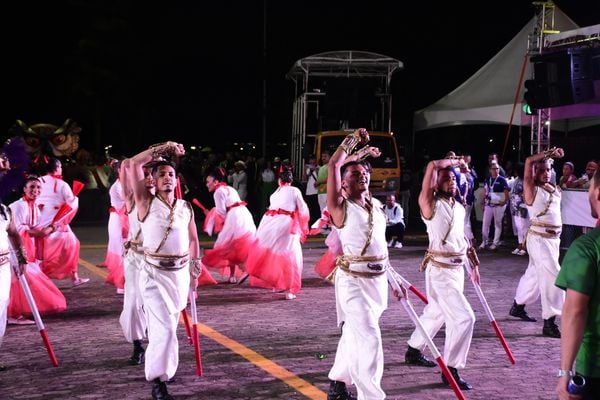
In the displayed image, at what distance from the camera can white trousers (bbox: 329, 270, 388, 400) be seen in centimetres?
557

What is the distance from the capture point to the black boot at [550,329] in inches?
339

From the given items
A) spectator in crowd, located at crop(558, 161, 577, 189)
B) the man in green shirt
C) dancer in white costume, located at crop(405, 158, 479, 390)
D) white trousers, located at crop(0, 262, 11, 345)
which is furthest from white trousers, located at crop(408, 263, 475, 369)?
spectator in crowd, located at crop(558, 161, 577, 189)

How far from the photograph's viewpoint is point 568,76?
1446cm

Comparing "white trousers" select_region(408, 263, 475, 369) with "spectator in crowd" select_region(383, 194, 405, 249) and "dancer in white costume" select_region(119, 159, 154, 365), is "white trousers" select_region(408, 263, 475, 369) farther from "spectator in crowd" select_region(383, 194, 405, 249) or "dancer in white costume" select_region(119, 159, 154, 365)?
"spectator in crowd" select_region(383, 194, 405, 249)

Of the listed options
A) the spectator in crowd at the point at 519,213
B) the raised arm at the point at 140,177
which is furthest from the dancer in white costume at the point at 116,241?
the spectator in crowd at the point at 519,213

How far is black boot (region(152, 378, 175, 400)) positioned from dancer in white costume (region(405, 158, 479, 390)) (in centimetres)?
230

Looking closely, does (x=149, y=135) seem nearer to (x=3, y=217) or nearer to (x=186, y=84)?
(x=186, y=84)

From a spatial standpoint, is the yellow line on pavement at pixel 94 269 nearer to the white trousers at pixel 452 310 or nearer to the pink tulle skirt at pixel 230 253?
the pink tulle skirt at pixel 230 253

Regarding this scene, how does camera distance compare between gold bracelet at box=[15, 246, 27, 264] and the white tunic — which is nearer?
gold bracelet at box=[15, 246, 27, 264]

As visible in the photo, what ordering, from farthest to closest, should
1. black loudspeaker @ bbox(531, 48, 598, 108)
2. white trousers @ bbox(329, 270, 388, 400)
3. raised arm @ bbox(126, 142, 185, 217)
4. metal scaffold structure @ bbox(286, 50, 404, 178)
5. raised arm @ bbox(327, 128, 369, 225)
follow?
metal scaffold structure @ bbox(286, 50, 404, 178), black loudspeaker @ bbox(531, 48, 598, 108), raised arm @ bbox(126, 142, 185, 217), raised arm @ bbox(327, 128, 369, 225), white trousers @ bbox(329, 270, 388, 400)

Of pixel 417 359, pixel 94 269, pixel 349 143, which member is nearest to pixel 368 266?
pixel 349 143

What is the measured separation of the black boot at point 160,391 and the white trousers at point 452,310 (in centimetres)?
206

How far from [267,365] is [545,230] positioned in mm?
3719

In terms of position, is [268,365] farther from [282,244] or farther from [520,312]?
[282,244]
